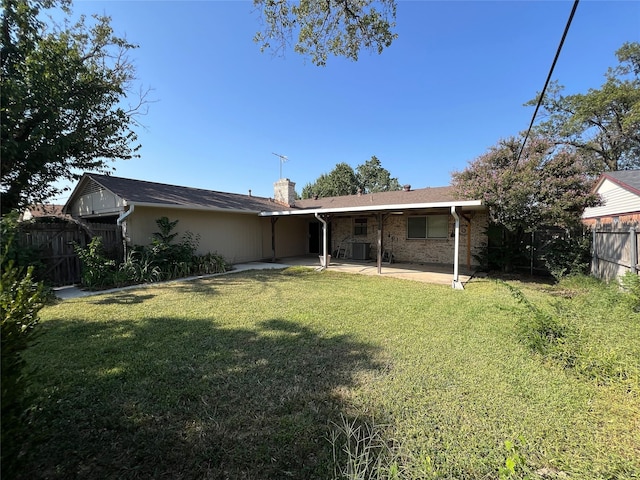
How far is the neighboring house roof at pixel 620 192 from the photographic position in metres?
10.6

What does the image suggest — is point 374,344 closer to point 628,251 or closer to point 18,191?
point 628,251

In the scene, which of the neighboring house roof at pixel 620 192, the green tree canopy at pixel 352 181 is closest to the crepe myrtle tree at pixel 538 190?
the neighboring house roof at pixel 620 192

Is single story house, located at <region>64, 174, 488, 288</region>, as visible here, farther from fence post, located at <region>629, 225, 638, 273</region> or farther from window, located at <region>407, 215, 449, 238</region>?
fence post, located at <region>629, 225, 638, 273</region>

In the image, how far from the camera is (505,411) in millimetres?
2396

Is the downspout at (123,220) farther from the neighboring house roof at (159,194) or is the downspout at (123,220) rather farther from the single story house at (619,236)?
the single story house at (619,236)

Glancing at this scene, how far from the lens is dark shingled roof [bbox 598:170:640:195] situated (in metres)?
10.5

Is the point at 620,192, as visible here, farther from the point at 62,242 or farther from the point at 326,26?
the point at 62,242

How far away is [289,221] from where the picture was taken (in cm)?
1490

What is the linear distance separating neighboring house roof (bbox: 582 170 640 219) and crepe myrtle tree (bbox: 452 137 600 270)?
3637 mm

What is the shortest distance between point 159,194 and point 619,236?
13523mm

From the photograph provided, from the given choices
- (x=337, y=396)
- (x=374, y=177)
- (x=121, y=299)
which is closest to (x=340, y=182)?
(x=374, y=177)

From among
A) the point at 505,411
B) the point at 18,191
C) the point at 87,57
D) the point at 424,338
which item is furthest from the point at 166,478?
the point at 87,57

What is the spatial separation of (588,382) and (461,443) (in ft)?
6.25

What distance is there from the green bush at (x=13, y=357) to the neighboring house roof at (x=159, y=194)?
7657 millimetres
